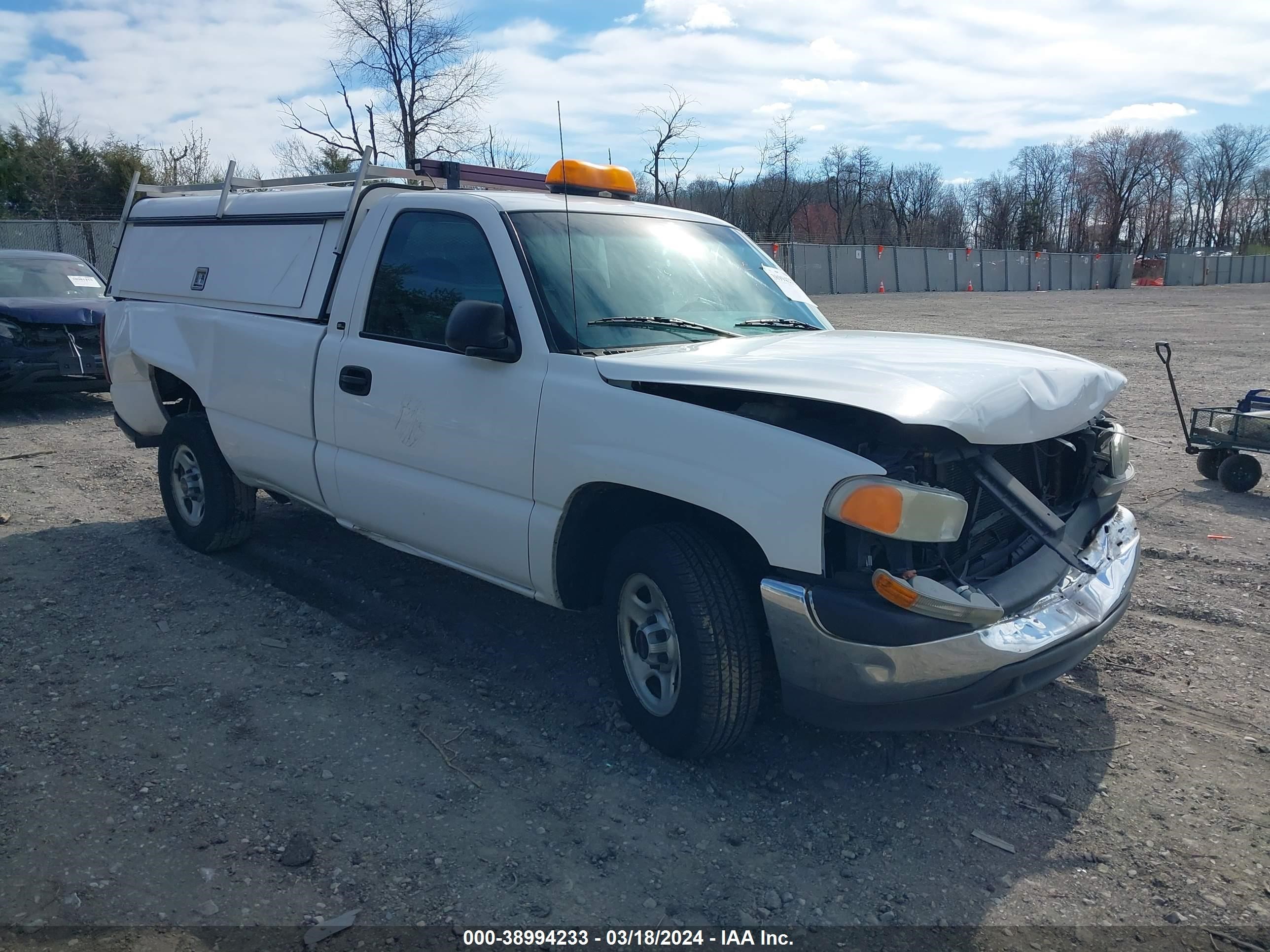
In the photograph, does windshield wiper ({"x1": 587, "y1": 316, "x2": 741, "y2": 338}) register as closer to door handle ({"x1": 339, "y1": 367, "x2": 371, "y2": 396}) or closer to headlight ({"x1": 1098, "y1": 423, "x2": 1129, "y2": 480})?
door handle ({"x1": 339, "y1": 367, "x2": 371, "y2": 396})

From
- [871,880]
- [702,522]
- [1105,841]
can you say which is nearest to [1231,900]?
[1105,841]

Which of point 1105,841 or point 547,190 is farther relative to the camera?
point 547,190

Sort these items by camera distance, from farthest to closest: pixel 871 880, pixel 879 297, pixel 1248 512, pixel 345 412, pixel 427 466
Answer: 1. pixel 879 297
2. pixel 1248 512
3. pixel 345 412
4. pixel 427 466
5. pixel 871 880

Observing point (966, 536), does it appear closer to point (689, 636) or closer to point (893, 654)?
point (893, 654)

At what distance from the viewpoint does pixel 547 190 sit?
5.43m

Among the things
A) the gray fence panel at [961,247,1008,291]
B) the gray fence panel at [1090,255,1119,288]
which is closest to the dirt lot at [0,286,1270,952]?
the gray fence panel at [961,247,1008,291]

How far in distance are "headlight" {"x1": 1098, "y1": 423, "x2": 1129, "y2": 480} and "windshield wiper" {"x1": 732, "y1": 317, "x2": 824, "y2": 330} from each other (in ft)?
4.32

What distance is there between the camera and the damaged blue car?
10164 millimetres

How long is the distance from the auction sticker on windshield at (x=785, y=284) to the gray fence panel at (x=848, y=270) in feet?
131

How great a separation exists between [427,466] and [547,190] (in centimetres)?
204

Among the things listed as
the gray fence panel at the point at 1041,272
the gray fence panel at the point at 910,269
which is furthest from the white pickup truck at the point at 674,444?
the gray fence panel at the point at 1041,272

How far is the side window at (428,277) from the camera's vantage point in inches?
159

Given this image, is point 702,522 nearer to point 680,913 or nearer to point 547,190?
point 680,913

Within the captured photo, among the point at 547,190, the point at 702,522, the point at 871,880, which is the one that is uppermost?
the point at 547,190
